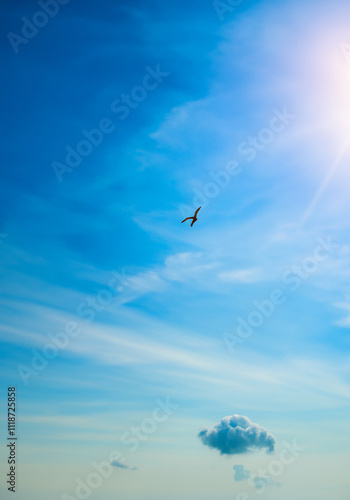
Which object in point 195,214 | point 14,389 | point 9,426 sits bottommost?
point 9,426

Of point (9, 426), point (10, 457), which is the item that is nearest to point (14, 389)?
point (9, 426)

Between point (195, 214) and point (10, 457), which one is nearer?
point (195, 214)

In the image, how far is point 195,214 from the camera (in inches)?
1570

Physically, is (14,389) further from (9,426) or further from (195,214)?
(195,214)

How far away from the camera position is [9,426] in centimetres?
6044

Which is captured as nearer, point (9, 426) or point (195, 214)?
point (195, 214)

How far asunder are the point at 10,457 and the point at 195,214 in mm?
57585

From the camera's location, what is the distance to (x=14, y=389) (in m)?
62.1

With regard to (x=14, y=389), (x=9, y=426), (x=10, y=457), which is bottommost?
(x=10, y=457)

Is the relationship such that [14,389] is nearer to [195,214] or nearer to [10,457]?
[10,457]

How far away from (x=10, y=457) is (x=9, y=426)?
5502mm

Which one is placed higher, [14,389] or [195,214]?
[195,214]

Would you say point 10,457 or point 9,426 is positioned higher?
point 9,426

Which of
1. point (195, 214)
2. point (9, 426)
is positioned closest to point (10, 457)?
point (9, 426)
